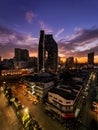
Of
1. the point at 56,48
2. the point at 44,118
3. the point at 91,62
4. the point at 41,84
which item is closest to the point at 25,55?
the point at 56,48

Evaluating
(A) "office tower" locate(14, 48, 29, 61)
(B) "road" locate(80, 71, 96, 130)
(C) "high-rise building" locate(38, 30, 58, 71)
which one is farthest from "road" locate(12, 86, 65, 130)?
(A) "office tower" locate(14, 48, 29, 61)

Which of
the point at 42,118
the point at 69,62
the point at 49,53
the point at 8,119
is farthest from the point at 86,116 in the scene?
the point at 69,62

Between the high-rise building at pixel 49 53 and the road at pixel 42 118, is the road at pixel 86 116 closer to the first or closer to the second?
the road at pixel 42 118

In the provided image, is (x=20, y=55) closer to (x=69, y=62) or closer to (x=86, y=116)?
(x=69, y=62)

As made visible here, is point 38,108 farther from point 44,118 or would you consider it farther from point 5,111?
point 5,111

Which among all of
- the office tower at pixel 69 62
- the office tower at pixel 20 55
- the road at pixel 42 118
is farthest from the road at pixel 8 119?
the office tower at pixel 69 62

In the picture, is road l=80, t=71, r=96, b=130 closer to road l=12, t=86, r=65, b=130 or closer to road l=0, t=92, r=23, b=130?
road l=12, t=86, r=65, b=130

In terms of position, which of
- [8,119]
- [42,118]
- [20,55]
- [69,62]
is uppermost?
[20,55]

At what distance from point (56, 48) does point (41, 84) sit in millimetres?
103150

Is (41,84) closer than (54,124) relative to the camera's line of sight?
No

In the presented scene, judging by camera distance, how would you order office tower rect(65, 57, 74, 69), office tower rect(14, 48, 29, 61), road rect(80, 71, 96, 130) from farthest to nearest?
office tower rect(65, 57, 74, 69) → office tower rect(14, 48, 29, 61) → road rect(80, 71, 96, 130)

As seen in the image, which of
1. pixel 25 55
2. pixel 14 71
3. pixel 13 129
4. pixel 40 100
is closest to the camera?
pixel 13 129

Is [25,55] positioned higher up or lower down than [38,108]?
higher up

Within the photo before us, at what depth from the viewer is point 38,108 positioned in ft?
93.4
